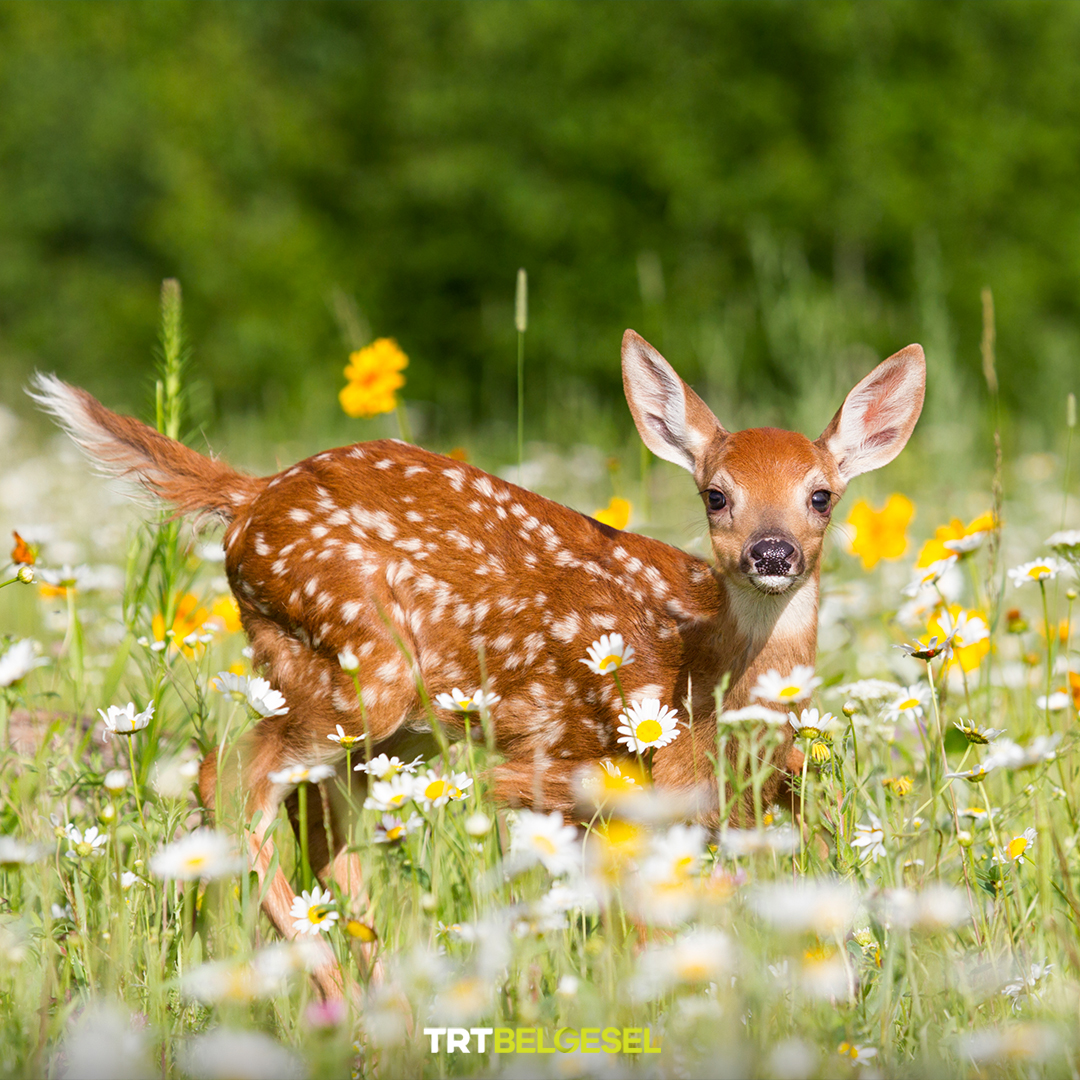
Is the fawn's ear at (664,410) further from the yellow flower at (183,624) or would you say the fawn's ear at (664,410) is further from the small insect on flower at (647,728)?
the yellow flower at (183,624)

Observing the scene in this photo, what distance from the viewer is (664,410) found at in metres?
3.33

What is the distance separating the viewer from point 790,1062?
1448 millimetres

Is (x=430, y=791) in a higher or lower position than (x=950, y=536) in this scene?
lower

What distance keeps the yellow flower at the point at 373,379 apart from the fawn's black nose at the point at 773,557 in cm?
136

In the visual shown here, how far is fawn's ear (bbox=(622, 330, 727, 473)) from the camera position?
10.7 ft

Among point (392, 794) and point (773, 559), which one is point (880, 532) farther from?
point (392, 794)

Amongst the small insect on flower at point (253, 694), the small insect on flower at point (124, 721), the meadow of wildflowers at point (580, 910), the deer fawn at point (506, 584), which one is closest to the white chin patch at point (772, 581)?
the deer fawn at point (506, 584)

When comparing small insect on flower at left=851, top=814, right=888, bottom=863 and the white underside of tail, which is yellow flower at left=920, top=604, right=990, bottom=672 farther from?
the white underside of tail

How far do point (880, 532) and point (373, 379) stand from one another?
156cm

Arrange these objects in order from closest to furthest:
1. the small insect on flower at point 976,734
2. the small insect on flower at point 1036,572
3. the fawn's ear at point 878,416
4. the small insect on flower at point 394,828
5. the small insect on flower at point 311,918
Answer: the small insect on flower at point 394,828 < the small insect on flower at point 311,918 < the small insect on flower at point 976,734 < the small insect on flower at point 1036,572 < the fawn's ear at point 878,416

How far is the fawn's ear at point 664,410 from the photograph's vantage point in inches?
129

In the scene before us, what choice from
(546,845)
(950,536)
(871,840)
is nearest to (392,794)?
(546,845)

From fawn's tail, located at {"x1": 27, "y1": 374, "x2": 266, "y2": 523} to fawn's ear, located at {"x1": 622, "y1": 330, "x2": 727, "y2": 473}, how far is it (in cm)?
100

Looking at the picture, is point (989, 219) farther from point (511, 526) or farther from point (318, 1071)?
point (318, 1071)
